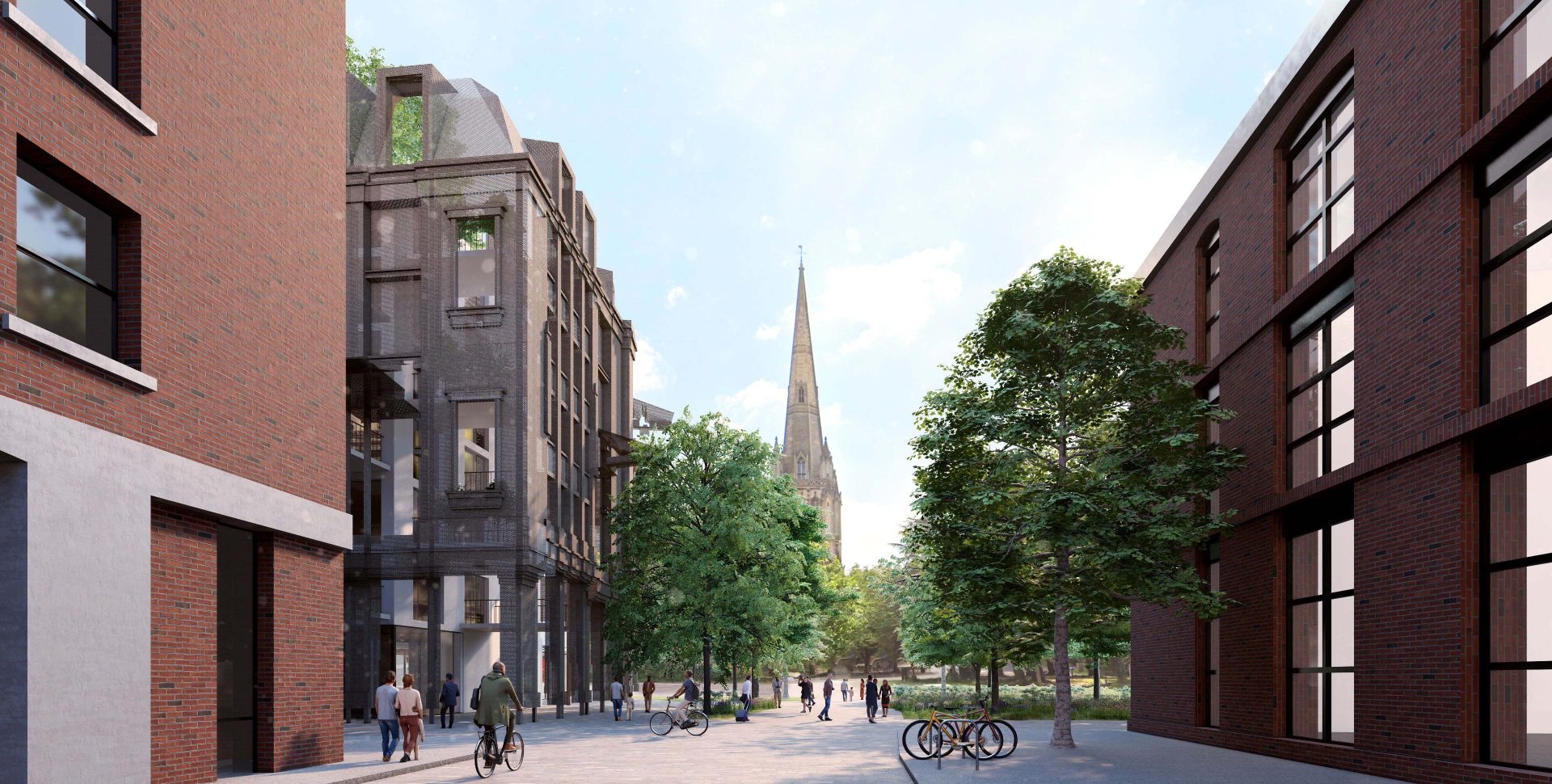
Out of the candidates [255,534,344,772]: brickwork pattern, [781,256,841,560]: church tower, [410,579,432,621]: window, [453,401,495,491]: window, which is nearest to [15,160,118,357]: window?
[255,534,344,772]: brickwork pattern

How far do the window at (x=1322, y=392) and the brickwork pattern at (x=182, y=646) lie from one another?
53.2 feet

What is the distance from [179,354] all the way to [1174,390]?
56.1ft

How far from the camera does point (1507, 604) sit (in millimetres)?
13500

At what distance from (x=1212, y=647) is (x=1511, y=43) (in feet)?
47.0

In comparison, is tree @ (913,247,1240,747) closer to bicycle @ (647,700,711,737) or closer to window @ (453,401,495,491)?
bicycle @ (647,700,711,737)

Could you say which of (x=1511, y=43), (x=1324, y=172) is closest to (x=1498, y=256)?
(x=1511, y=43)

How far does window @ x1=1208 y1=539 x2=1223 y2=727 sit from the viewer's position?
24.3 meters

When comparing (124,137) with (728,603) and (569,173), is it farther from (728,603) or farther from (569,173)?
(569,173)

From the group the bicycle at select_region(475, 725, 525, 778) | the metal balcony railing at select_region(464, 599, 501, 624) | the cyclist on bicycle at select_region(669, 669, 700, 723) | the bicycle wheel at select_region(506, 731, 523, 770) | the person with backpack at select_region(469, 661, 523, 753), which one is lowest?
the cyclist on bicycle at select_region(669, 669, 700, 723)

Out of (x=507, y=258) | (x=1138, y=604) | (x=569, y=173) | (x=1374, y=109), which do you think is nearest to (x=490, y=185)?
(x=507, y=258)

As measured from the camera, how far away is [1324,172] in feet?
65.2

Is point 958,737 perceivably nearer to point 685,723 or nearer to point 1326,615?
point 1326,615

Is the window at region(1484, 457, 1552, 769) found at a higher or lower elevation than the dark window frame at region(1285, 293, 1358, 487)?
lower

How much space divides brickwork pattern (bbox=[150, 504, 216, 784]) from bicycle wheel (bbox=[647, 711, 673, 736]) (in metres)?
16.1
